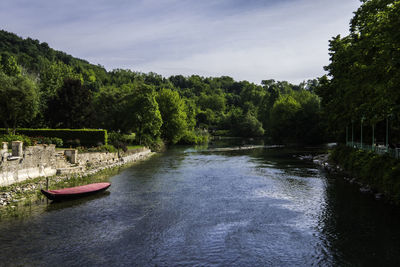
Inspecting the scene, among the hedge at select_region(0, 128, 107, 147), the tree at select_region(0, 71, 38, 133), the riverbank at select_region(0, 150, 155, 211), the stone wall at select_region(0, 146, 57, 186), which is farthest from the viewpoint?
the tree at select_region(0, 71, 38, 133)

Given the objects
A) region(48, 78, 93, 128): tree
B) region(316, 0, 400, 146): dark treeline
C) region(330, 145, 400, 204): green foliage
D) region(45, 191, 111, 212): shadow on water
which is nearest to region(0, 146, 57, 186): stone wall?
region(45, 191, 111, 212): shadow on water

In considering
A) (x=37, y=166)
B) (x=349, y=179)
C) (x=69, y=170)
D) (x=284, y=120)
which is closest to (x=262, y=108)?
(x=284, y=120)

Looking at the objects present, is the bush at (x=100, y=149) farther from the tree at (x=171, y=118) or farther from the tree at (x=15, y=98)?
the tree at (x=171, y=118)

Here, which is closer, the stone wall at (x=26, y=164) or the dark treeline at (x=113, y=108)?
the stone wall at (x=26, y=164)

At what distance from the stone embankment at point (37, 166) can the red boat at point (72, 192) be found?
2.00 meters

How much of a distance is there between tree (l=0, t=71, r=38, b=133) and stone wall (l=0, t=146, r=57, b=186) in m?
20.2

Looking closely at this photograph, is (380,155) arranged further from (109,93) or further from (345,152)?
(109,93)

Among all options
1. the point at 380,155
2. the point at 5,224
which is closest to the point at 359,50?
the point at 380,155

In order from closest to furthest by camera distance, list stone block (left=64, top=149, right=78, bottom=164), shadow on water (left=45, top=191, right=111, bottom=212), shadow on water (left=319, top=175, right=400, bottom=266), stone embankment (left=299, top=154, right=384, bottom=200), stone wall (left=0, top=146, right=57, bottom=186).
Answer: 1. shadow on water (left=319, top=175, right=400, bottom=266)
2. shadow on water (left=45, top=191, right=111, bottom=212)
3. stone wall (left=0, top=146, right=57, bottom=186)
4. stone embankment (left=299, top=154, right=384, bottom=200)
5. stone block (left=64, top=149, right=78, bottom=164)

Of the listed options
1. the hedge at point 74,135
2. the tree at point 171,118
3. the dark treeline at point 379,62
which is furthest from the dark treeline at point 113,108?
the dark treeline at point 379,62

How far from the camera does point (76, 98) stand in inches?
2023

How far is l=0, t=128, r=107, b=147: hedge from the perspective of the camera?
141ft

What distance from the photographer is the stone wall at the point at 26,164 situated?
22.3 m

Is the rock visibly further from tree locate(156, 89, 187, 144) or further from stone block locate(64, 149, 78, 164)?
tree locate(156, 89, 187, 144)
